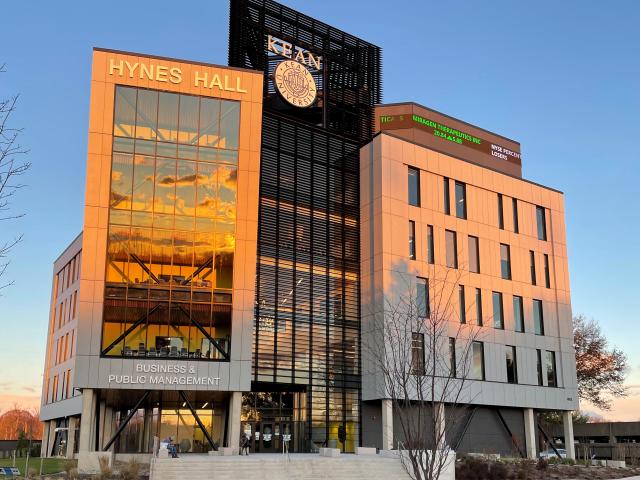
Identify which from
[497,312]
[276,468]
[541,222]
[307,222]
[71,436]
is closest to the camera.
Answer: [276,468]

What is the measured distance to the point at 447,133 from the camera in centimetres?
5897

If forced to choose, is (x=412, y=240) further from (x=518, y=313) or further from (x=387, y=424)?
(x=387, y=424)

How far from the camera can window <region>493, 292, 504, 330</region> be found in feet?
173

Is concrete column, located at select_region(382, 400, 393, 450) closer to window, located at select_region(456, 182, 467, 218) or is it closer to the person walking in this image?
the person walking

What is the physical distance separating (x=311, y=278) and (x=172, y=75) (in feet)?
51.4

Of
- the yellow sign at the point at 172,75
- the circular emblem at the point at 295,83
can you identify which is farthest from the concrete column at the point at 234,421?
the circular emblem at the point at 295,83

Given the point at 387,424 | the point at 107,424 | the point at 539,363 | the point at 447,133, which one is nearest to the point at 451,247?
the point at 447,133

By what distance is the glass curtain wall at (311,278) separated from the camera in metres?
44.7

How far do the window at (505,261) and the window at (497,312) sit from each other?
5.83ft

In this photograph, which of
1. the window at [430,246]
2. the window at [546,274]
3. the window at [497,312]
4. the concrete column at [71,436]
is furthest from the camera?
the concrete column at [71,436]

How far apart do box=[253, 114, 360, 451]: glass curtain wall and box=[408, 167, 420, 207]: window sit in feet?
12.9

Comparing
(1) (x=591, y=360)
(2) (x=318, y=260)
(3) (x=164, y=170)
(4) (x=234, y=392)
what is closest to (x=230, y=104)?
(3) (x=164, y=170)

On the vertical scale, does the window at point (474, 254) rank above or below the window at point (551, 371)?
above

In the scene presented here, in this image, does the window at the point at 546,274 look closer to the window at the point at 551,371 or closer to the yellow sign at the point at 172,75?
the window at the point at 551,371
